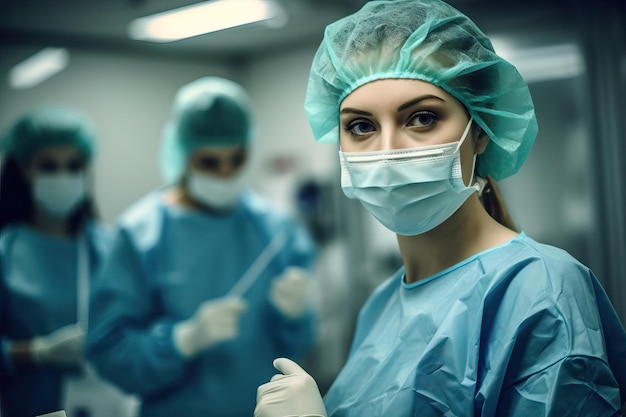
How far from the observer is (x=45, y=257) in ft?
6.20

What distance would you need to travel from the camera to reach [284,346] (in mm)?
1955

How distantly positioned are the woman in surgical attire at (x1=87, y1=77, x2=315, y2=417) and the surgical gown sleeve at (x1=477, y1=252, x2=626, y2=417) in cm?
108

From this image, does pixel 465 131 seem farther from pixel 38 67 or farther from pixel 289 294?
pixel 38 67

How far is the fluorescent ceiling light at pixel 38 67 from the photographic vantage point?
210 centimetres

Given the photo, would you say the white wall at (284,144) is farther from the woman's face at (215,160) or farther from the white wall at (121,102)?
the woman's face at (215,160)

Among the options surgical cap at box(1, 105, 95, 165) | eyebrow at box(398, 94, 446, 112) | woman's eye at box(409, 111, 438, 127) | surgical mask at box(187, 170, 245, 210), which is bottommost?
surgical mask at box(187, 170, 245, 210)

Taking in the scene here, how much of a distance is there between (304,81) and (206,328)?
49.8 inches

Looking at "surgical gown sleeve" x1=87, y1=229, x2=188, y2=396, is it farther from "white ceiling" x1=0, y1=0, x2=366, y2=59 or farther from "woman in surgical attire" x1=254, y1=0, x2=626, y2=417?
"woman in surgical attire" x1=254, y1=0, x2=626, y2=417

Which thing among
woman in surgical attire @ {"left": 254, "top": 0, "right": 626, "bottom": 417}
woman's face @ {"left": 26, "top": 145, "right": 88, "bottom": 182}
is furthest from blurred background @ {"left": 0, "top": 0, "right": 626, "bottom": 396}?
woman in surgical attire @ {"left": 254, "top": 0, "right": 626, "bottom": 417}

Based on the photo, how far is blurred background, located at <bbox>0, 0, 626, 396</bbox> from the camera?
6.17 ft

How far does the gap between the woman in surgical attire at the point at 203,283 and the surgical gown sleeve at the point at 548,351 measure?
1.08 meters

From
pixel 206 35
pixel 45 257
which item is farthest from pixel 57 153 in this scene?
pixel 206 35

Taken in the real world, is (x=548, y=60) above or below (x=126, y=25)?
below

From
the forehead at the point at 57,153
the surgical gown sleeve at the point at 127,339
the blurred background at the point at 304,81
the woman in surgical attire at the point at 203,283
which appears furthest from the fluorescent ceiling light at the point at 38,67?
the surgical gown sleeve at the point at 127,339
